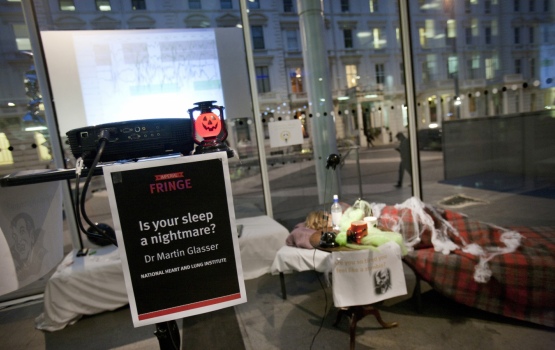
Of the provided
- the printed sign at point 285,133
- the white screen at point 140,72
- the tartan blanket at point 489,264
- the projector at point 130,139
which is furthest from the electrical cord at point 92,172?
the printed sign at point 285,133

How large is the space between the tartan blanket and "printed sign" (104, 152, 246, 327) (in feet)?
5.48

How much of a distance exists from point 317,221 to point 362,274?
0.73 metres

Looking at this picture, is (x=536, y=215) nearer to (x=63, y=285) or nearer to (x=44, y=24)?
(x=63, y=285)

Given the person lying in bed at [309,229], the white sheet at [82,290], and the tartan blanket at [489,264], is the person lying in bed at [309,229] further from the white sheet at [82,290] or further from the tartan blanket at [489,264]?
the white sheet at [82,290]

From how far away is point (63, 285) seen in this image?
2.40m

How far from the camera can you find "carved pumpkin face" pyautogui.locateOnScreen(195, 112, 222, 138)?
103cm

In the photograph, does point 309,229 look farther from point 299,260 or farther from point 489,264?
point 489,264

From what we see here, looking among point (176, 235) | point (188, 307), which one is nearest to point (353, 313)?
point (188, 307)

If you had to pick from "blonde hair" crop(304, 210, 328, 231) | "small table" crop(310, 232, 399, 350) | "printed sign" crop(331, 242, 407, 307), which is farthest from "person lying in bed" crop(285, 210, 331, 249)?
"printed sign" crop(331, 242, 407, 307)

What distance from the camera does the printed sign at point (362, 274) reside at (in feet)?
5.99

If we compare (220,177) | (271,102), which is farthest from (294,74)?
(220,177)

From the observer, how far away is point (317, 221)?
2494 mm

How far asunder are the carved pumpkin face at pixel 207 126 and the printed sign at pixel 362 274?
119cm

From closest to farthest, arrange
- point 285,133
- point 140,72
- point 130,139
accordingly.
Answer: point 130,139
point 140,72
point 285,133
